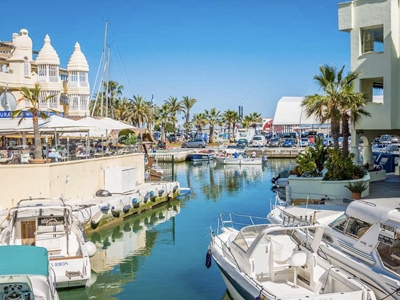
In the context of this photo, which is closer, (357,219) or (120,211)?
(357,219)

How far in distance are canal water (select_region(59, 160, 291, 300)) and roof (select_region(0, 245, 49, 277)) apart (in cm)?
333

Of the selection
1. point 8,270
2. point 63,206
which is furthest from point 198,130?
point 8,270

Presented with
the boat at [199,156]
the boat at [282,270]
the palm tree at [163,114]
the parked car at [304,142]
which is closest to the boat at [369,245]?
the boat at [282,270]

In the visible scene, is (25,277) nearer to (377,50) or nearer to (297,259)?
(297,259)

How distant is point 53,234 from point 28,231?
4.45 ft

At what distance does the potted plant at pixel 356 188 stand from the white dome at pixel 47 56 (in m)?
33.3

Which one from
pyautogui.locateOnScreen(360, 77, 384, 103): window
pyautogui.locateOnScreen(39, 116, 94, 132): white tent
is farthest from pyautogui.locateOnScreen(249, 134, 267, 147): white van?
pyautogui.locateOnScreen(39, 116, 94, 132): white tent

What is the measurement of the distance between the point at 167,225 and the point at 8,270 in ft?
54.4

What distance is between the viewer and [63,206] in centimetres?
1786

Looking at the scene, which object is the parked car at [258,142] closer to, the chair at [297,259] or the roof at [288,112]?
the roof at [288,112]

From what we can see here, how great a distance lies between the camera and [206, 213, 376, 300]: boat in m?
11.9

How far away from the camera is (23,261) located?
11.9 meters

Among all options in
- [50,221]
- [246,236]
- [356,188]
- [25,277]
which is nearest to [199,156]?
[356,188]

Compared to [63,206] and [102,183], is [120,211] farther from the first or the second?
[63,206]
